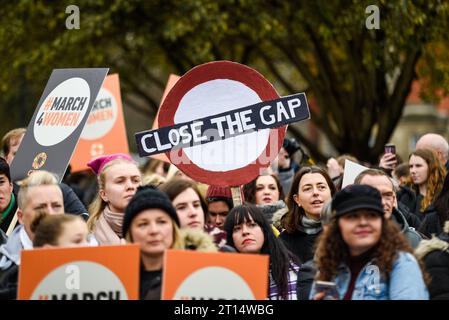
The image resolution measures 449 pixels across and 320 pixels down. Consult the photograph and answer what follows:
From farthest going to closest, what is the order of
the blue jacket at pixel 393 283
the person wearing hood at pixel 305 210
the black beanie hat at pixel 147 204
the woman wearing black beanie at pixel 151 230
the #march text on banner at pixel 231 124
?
the person wearing hood at pixel 305 210
the #march text on banner at pixel 231 124
the black beanie hat at pixel 147 204
the woman wearing black beanie at pixel 151 230
the blue jacket at pixel 393 283

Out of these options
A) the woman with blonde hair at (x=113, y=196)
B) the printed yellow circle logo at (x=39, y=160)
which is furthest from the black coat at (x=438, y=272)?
the printed yellow circle logo at (x=39, y=160)

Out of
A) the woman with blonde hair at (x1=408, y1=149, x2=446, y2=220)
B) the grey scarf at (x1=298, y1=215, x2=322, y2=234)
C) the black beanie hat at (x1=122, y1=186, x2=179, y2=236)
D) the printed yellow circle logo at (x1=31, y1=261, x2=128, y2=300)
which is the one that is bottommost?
the printed yellow circle logo at (x1=31, y1=261, x2=128, y2=300)

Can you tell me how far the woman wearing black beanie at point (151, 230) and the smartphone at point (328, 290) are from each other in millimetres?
772

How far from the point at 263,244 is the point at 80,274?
1.84 metres

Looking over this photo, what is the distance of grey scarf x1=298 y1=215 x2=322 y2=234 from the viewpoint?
26.5 feet

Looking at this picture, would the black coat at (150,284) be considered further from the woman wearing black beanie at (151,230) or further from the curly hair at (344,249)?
the curly hair at (344,249)

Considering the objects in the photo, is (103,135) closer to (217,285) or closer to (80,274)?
(80,274)

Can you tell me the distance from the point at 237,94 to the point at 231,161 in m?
0.48

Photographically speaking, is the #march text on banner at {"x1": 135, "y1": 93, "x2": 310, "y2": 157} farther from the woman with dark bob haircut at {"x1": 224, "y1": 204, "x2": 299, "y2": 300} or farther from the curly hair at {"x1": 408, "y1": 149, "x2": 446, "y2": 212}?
the curly hair at {"x1": 408, "y1": 149, "x2": 446, "y2": 212}

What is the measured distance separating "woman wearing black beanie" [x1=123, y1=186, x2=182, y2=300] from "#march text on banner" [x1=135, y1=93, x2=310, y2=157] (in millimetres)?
1197

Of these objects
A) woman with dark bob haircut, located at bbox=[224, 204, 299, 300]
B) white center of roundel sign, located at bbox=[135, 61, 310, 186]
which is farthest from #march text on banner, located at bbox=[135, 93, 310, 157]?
woman with dark bob haircut, located at bbox=[224, 204, 299, 300]

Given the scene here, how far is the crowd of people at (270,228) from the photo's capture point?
5.49 m

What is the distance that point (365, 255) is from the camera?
551 cm

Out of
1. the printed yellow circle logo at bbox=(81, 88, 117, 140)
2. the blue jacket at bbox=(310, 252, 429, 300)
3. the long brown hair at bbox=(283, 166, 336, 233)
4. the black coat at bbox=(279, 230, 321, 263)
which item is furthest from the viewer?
the printed yellow circle logo at bbox=(81, 88, 117, 140)
